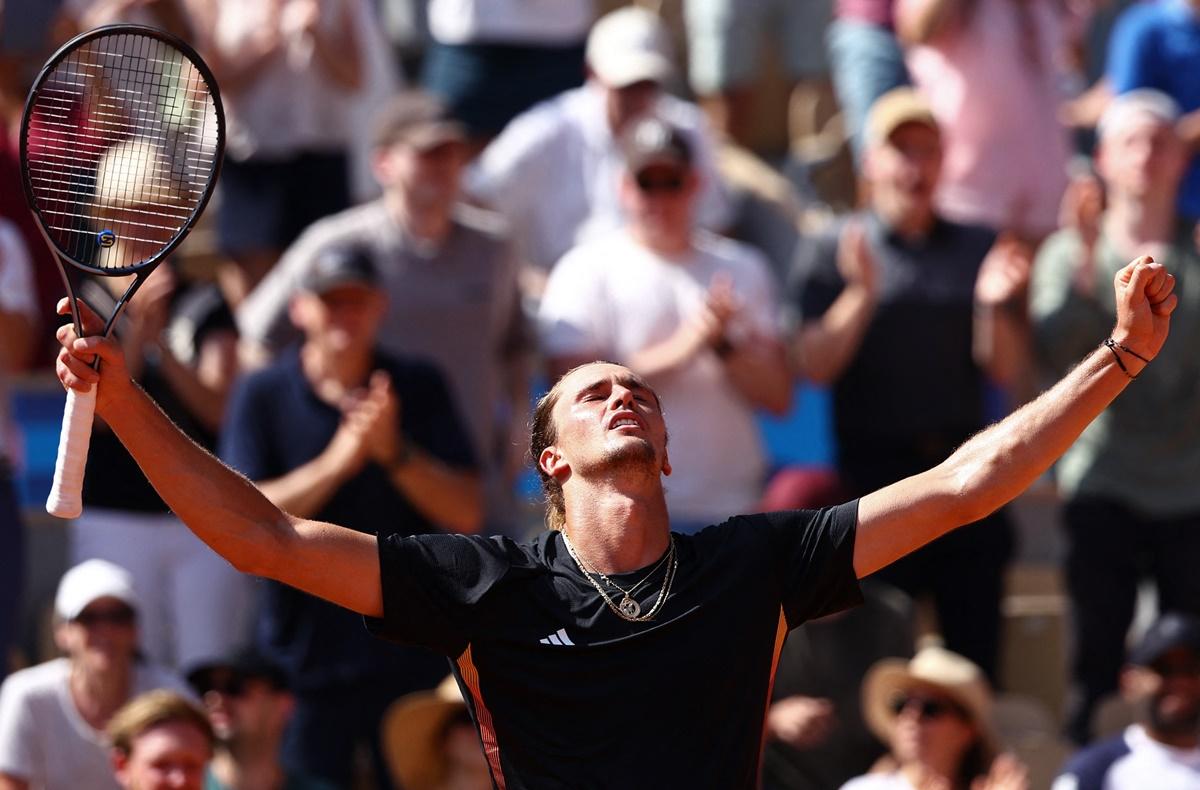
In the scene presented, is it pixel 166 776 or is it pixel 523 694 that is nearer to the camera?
pixel 523 694

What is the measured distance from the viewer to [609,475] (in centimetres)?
500

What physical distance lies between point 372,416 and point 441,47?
342 cm

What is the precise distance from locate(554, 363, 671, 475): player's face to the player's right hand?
1037 millimetres

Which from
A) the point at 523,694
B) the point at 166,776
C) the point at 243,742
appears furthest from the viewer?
the point at 243,742

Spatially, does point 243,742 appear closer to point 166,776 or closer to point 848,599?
point 166,776

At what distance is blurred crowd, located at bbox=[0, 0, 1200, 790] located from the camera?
7.96 meters

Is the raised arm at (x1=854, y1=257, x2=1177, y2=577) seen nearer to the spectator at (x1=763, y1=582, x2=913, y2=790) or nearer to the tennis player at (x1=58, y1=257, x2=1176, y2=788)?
the tennis player at (x1=58, y1=257, x2=1176, y2=788)

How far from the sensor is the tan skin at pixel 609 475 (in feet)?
15.2

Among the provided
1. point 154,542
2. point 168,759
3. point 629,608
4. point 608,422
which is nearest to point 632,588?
point 629,608

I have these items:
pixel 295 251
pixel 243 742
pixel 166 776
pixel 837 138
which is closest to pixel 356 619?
pixel 243 742

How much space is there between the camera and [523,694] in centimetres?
480

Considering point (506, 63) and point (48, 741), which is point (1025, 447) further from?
point (506, 63)

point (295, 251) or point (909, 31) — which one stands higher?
point (909, 31)

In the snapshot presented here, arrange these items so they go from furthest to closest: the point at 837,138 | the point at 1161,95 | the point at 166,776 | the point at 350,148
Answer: the point at 837,138 → the point at 350,148 → the point at 1161,95 → the point at 166,776
